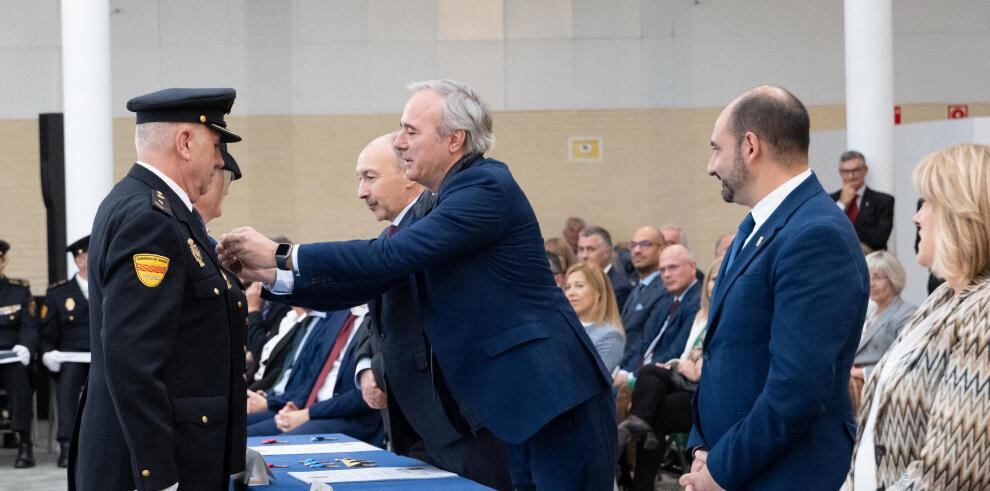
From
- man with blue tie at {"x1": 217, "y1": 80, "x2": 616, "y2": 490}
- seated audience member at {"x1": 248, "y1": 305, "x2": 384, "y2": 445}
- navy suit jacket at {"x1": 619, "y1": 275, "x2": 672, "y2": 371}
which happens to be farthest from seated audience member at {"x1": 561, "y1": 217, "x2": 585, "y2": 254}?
man with blue tie at {"x1": 217, "y1": 80, "x2": 616, "y2": 490}

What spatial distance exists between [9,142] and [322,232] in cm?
304

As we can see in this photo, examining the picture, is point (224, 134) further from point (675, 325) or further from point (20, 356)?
point (20, 356)

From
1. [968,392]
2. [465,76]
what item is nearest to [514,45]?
[465,76]

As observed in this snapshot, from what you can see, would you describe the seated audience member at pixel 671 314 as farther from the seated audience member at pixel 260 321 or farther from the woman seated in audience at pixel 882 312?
the seated audience member at pixel 260 321

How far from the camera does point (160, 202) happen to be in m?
2.65

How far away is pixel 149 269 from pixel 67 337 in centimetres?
607

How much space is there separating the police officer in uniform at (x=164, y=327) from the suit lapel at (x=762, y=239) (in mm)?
1025

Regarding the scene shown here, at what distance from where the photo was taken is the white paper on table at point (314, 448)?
366cm

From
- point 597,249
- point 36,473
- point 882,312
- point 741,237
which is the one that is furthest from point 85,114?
point 741,237

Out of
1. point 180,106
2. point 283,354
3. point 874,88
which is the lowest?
point 283,354

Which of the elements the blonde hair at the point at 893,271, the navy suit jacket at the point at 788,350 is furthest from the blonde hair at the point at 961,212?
the blonde hair at the point at 893,271

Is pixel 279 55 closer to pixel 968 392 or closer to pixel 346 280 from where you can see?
pixel 346 280

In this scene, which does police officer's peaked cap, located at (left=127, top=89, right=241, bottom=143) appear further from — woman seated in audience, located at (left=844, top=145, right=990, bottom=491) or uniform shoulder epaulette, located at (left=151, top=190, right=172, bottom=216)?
woman seated in audience, located at (left=844, top=145, right=990, bottom=491)

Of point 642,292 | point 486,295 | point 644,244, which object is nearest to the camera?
point 486,295
